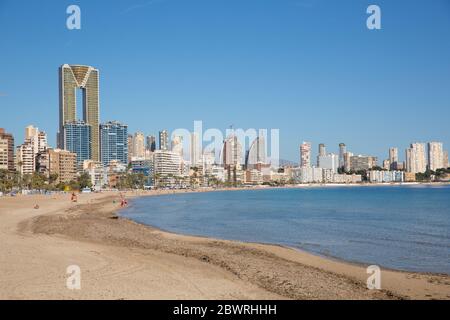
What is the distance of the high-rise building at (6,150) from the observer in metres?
159

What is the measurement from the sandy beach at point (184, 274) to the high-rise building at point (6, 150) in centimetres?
Result: 15058

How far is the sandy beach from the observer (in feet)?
38.3

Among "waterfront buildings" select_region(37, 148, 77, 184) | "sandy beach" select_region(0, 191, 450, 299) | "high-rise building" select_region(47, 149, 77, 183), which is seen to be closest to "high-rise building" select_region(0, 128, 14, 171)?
"waterfront buildings" select_region(37, 148, 77, 184)

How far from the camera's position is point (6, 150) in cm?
16050

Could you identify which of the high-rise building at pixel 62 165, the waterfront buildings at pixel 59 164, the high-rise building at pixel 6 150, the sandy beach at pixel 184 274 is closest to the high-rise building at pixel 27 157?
the high-rise building at pixel 6 150

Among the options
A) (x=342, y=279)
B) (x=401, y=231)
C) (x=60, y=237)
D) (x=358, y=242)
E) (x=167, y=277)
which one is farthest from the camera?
(x=401, y=231)

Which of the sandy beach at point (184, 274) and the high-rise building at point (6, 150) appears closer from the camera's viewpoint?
the sandy beach at point (184, 274)

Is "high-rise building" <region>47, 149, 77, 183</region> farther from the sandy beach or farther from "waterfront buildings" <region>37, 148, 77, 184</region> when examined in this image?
the sandy beach

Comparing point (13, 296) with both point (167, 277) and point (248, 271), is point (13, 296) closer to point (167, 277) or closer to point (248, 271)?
point (167, 277)

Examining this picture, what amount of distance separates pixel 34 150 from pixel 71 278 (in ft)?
618

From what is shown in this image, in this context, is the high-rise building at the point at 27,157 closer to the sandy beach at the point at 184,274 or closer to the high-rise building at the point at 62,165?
the high-rise building at the point at 62,165
